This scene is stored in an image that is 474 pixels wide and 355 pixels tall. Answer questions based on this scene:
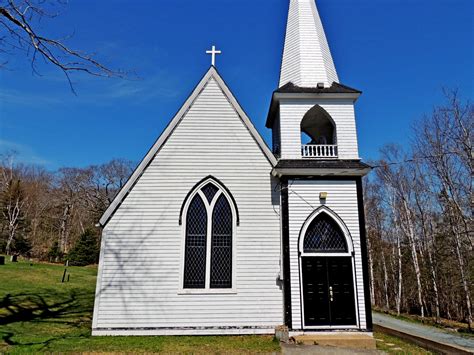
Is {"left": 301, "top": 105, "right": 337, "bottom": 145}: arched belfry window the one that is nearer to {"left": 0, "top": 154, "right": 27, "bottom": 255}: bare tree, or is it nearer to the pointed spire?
the pointed spire

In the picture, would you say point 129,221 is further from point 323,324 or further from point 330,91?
point 330,91

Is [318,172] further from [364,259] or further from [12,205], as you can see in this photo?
[12,205]

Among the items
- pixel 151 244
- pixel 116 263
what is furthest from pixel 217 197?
pixel 116 263

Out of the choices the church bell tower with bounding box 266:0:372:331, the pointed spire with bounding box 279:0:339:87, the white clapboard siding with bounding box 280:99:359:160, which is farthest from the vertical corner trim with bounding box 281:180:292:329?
the pointed spire with bounding box 279:0:339:87

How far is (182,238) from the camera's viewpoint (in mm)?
10836

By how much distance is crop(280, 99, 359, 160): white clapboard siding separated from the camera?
11898 mm

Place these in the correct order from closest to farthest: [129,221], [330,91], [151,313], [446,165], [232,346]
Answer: [232,346], [151,313], [129,221], [330,91], [446,165]

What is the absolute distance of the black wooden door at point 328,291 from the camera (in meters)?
10.3

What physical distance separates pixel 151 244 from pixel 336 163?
7074 mm

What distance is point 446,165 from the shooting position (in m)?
21.6

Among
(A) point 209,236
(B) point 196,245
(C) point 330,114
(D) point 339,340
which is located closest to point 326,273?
(D) point 339,340

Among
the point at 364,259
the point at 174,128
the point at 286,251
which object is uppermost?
the point at 174,128

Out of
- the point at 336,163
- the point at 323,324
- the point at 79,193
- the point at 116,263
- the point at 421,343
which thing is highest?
the point at 79,193

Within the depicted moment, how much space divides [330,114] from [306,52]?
3242 mm
